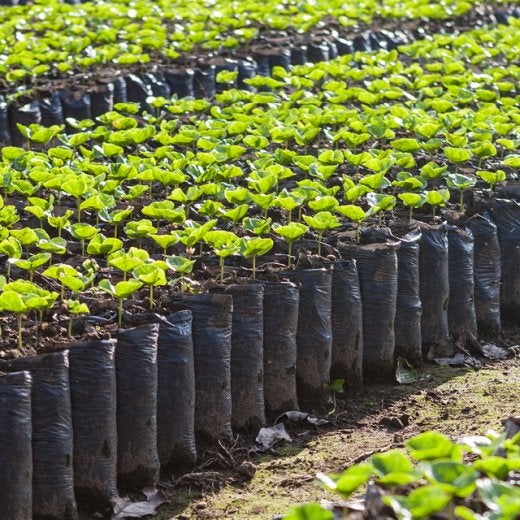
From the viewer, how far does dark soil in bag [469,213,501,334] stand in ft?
19.1

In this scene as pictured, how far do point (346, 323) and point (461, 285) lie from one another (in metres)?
0.87

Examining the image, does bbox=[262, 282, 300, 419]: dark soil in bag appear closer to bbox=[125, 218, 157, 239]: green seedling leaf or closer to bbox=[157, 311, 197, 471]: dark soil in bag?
bbox=[157, 311, 197, 471]: dark soil in bag

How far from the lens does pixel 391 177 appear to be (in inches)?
249

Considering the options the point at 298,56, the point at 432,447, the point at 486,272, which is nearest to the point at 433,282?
the point at 486,272

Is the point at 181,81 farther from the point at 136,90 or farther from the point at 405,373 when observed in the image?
the point at 405,373

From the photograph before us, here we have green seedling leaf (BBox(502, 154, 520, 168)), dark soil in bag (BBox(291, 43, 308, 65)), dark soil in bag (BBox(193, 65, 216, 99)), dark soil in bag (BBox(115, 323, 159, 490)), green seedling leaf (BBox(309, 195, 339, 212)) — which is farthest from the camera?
dark soil in bag (BBox(291, 43, 308, 65))

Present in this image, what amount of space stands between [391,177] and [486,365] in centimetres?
130

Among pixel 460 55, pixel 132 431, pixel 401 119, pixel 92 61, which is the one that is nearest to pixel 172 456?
pixel 132 431

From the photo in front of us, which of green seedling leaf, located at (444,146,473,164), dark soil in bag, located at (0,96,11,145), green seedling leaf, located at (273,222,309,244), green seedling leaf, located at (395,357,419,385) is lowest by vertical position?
green seedling leaf, located at (395,357,419,385)

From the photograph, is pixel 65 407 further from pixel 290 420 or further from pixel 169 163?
pixel 169 163

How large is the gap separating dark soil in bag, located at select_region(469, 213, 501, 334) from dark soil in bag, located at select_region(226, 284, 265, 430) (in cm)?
157

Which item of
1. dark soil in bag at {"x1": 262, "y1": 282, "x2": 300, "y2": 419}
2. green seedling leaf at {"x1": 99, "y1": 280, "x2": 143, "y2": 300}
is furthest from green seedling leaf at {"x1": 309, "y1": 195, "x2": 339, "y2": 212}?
green seedling leaf at {"x1": 99, "y1": 280, "x2": 143, "y2": 300}

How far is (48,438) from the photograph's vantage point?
4.02m

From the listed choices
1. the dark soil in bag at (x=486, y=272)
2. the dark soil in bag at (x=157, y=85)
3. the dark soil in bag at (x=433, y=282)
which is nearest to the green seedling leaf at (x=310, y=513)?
the dark soil in bag at (x=433, y=282)
